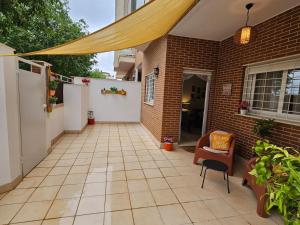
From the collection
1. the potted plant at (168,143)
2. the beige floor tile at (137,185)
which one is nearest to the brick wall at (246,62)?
the potted plant at (168,143)

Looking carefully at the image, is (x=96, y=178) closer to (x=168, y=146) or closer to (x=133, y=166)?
(x=133, y=166)

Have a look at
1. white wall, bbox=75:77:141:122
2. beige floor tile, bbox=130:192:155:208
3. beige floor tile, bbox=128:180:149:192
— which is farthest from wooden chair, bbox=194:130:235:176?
white wall, bbox=75:77:141:122

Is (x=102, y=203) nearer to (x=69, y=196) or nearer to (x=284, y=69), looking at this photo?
(x=69, y=196)

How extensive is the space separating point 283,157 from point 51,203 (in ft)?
9.06

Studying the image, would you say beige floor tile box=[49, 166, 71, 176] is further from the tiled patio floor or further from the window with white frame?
the window with white frame

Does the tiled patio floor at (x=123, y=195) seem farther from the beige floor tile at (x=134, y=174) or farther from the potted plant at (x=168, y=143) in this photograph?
the potted plant at (x=168, y=143)

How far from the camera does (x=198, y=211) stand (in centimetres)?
232

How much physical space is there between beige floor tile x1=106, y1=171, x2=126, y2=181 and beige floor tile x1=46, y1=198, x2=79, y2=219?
2.39ft

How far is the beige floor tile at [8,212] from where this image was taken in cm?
203

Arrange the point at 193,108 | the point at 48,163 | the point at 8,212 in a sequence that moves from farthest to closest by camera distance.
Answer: the point at 193,108 → the point at 48,163 → the point at 8,212

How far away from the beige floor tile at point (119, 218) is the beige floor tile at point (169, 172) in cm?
125

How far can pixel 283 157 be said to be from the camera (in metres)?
1.00

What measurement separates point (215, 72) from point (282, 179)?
14.6 ft

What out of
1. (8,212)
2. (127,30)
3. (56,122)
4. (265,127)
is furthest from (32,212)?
(265,127)
